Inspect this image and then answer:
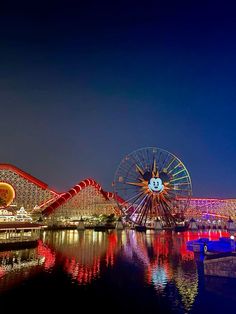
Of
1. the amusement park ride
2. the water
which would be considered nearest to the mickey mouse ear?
the amusement park ride

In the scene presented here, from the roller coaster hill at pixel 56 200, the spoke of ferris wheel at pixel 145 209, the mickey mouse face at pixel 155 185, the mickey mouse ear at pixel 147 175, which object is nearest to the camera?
the mickey mouse face at pixel 155 185

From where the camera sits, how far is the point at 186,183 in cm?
6644

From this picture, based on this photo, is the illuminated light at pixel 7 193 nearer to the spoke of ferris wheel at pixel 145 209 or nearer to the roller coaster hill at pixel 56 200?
the roller coaster hill at pixel 56 200

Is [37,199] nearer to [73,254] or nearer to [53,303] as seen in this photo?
[73,254]

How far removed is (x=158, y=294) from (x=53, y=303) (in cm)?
474

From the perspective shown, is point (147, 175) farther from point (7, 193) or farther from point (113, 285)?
point (113, 285)

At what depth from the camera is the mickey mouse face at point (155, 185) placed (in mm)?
64062

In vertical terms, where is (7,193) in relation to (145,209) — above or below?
above

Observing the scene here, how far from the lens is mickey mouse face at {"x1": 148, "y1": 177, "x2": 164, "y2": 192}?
6406 centimetres

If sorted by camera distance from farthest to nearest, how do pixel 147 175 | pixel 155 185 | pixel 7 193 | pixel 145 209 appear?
pixel 7 193 → pixel 147 175 → pixel 145 209 → pixel 155 185

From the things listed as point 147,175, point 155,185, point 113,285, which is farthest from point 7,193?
point 113,285

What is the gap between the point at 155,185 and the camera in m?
64.2

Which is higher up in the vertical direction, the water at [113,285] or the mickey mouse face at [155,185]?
the mickey mouse face at [155,185]

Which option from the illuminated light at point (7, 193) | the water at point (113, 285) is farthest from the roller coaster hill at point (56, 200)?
the water at point (113, 285)
